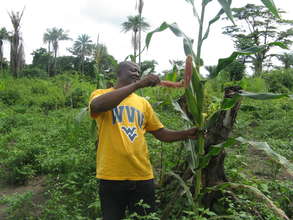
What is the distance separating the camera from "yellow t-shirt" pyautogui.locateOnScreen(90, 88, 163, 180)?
2031 mm

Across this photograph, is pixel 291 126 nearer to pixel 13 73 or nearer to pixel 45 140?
pixel 45 140

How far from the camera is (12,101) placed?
1267cm

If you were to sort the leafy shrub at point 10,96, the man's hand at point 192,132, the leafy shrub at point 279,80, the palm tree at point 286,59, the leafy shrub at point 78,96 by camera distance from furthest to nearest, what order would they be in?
the palm tree at point 286,59, the leafy shrub at point 279,80, the leafy shrub at point 10,96, the leafy shrub at point 78,96, the man's hand at point 192,132

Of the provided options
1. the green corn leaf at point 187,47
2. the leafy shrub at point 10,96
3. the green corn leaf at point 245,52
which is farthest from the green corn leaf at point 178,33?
the leafy shrub at point 10,96

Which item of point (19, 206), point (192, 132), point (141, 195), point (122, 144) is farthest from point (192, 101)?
point (19, 206)

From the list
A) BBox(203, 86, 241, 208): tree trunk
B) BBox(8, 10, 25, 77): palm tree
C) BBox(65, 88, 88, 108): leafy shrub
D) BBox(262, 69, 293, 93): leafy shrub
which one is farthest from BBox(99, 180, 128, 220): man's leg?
→ BBox(8, 10, 25, 77): palm tree

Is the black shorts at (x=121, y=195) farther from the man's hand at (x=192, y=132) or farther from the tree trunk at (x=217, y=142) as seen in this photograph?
the tree trunk at (x=217, y=142)

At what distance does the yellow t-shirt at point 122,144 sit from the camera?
2031mm

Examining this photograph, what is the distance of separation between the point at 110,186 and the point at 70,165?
174cm

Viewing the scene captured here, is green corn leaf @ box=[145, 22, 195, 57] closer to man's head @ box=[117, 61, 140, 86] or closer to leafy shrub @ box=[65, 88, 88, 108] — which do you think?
man's head @ box=[117, 61, 140, 86]

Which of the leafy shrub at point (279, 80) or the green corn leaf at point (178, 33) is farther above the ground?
the leafy shrub at point (279, 80)

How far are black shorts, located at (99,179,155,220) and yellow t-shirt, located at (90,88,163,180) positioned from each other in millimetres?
46

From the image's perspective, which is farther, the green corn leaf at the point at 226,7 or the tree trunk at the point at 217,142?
the tree trunk at the point at 217,142

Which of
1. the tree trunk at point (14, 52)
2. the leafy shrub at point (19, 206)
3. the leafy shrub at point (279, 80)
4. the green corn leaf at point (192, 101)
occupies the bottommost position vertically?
the leafy shrub at point (19, 206)
